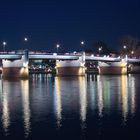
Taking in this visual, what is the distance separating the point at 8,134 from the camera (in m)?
23.9

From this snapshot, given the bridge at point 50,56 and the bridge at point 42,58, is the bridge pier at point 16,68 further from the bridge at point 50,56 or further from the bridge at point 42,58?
the bridge at point 50,56

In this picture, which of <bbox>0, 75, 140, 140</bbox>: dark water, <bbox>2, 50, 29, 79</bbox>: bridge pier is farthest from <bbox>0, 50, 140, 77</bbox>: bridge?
<bbox>0, 75, 140, 140</bbox>: dark water

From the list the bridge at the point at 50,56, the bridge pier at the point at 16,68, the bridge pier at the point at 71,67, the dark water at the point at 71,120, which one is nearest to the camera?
the dark water at the point at 71,120

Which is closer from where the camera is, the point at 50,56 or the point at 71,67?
the point at 50,56

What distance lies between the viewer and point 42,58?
316ft

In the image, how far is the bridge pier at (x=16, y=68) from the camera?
3590 inches

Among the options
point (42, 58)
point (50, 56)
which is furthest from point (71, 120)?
point (50, 56)

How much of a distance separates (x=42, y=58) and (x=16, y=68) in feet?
19.8

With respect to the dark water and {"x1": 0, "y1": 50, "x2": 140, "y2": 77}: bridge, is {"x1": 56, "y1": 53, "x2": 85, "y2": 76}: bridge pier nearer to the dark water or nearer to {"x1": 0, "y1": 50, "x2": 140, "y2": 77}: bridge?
{"x1": 0, "y1": 50, "x2": 140, "y2": 77}: bridge

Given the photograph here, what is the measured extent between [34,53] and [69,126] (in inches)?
2758

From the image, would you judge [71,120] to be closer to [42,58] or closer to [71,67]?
[42,58]

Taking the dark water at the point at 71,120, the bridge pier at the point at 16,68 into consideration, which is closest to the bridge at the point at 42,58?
the bridge pier at the point at 16,68

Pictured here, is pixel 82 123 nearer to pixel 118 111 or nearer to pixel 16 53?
pixel 118 111

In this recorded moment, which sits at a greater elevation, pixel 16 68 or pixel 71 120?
pixel 16 68
